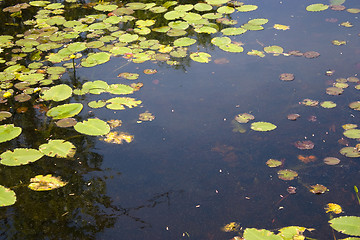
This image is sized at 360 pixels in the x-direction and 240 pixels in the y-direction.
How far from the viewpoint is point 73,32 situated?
446 centimetres

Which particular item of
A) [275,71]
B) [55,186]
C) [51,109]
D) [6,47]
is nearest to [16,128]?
[51,109]

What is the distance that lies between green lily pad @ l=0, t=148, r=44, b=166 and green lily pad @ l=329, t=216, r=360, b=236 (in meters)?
2.00

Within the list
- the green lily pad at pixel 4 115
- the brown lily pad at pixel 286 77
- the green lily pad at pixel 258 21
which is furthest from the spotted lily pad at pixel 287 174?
the green lily pad at pixel 258 21

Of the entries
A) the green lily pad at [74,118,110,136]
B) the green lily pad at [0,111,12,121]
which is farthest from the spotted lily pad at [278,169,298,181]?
the green lily pad at [0,111,12,121]

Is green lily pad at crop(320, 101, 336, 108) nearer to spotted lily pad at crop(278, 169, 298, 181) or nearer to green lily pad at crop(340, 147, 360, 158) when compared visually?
green lily pad at crop(340, 147, 360, 158)

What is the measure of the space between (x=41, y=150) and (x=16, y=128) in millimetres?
410

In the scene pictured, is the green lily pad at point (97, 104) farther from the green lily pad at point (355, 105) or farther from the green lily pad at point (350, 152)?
the green lily pad at point (355, 105)

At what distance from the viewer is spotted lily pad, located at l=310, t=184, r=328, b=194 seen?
244 cm

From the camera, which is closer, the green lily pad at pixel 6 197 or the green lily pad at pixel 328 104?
the green lily pad at pixel 6 197

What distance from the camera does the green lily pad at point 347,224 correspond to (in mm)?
2098

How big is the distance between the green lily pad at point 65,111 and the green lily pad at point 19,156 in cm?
44

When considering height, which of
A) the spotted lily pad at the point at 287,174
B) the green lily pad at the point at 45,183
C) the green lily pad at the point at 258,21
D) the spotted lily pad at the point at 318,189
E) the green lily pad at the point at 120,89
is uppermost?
the green lily pad at the point at 258,21

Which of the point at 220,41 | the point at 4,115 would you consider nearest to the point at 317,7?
the point at 220,41

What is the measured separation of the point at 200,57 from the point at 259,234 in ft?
7.22
